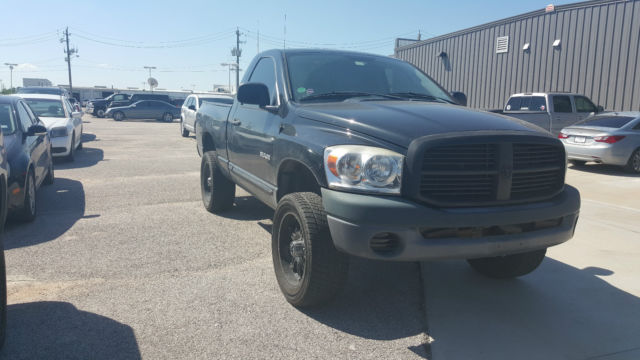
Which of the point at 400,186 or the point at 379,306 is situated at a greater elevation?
the point at 400,186

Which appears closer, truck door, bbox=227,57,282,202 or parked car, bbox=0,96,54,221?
truck door, bbox=227,57,282,202

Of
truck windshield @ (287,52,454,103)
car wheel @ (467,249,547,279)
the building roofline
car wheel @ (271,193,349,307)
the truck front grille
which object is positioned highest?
the building roofline

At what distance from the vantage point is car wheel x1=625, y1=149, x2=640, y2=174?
35.1ft

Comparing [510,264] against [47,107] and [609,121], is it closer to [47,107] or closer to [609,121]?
[609,121]

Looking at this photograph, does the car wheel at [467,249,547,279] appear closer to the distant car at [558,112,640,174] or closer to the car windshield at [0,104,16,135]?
the car windshield at [0,104,16,135]

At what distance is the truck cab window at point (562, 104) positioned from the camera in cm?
1369

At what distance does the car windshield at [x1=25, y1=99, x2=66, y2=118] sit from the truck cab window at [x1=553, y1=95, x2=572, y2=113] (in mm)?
13215

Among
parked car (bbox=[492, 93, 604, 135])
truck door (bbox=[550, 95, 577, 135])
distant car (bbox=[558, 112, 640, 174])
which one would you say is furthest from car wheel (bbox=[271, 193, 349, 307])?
truck door (bbox=[550, 95, 577, 135])

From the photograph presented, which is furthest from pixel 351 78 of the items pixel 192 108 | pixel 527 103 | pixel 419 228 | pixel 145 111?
pixel 145 111

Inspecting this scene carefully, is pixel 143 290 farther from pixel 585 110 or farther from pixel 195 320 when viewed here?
pixel 585 110

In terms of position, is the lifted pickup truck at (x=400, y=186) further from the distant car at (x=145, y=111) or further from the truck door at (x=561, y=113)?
the distant car at (x=145, y=111)

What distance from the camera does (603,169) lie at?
458 inches

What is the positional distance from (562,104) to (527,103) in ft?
3.10

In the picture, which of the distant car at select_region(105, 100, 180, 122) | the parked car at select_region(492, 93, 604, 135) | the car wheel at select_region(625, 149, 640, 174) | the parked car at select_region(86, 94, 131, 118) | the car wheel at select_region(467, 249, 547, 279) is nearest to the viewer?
the car wheel at select_region(467, 249, 547, 279)
